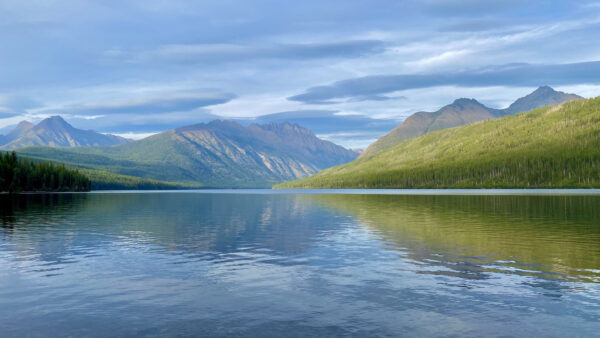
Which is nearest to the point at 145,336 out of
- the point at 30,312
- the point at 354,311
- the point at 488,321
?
the point at 30,312

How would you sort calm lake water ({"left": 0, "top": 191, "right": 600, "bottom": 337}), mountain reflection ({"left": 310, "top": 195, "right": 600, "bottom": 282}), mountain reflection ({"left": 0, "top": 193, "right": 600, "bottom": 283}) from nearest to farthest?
1. calm lake water ({"left": 0, "top": 191, "right": 600, "bottom": 337})
2. mountain reflection ({"left": 310, "top": 195, "right": 600, "bottom": 282})
3. mountain reflection ({"left": 0, "top": 193, "right": 600, "bottom": 283})

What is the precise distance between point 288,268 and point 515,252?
816 inches

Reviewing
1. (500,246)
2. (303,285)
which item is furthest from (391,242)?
(303,285)

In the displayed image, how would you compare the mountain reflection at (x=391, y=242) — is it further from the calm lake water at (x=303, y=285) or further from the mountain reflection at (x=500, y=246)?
the calm lake water at (x=303, y=285)

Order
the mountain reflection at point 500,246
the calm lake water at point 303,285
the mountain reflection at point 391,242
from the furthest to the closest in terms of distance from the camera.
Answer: the mountain reflection at point 391,242
the mountain reflection at point 500,246
the calm lake water at point 303,285

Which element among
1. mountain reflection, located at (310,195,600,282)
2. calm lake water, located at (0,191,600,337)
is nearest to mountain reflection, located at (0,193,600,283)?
mountain reflection, located at (310,195,600,282)

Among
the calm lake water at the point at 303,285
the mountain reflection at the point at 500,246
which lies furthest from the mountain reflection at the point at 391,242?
the calm lake water at the point at 303,285

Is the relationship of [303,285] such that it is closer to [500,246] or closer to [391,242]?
[391,242]

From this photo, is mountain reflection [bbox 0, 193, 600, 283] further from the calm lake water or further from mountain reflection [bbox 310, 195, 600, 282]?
the calm lake water

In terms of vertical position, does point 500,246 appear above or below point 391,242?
above

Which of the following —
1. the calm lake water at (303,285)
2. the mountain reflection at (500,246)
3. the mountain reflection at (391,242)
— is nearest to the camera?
the calm lake water at (303,285)

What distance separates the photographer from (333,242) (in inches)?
1898

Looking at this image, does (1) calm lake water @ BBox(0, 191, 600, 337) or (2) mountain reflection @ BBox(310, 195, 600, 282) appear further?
(2) mountain reflection @ BBox(310, 195, 600, 282)

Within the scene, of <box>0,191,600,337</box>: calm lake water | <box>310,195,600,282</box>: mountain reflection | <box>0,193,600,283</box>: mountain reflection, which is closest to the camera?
<box>0,191,600,337</box>: calm lake water
